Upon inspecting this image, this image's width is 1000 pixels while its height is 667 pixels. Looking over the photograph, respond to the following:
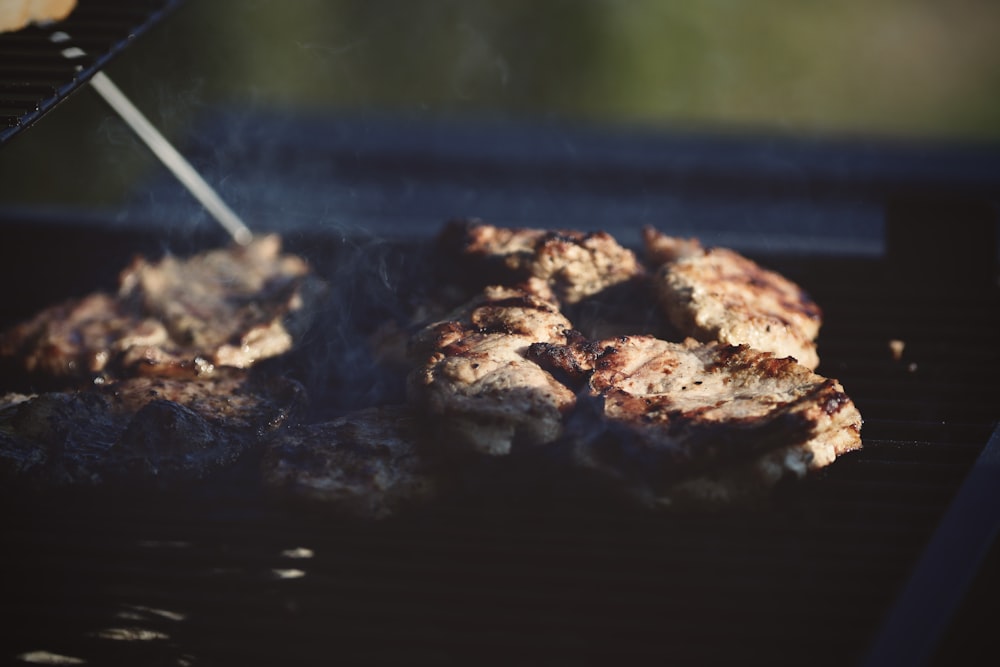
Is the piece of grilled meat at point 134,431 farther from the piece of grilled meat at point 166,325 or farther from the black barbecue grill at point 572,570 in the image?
the piece of grilled meat at point 166,325

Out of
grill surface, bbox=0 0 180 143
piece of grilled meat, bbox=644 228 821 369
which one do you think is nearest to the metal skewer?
grill surface, bbox=0 0 180 143

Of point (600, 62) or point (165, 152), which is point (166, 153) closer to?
point (165, 152)

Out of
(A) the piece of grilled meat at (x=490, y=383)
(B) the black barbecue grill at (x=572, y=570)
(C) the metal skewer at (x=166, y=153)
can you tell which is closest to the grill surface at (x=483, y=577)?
(B) the black barbecue grill at (x=572, y=570)

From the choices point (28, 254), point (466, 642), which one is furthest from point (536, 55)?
point (466, 642)

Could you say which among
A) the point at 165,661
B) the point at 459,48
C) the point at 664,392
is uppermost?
the point at 459,48

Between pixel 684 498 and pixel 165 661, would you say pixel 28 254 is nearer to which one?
pixel 165 661

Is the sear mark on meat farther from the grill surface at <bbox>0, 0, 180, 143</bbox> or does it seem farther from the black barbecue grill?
the grill surface at <bbox>0, 0, 180, 143</bbox>

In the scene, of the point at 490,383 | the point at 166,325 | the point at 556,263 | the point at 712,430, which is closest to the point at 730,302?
the point at 556,263

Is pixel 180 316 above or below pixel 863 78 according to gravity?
below
